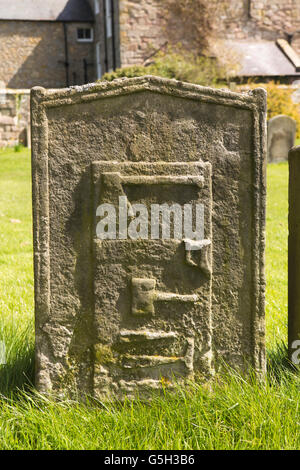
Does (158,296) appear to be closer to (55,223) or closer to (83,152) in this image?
(55,223)

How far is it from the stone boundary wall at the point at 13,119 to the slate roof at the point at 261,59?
7.04 m

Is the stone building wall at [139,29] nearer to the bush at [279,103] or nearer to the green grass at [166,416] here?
the bush at [279,103]

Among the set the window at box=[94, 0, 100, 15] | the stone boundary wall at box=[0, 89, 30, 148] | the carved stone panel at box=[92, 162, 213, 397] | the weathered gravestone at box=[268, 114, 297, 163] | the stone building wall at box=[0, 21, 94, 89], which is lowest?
the carved stone panel at box=[92, 162, 213, 397]

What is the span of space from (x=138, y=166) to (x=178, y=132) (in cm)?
23

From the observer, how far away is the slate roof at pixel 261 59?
63.9 feet

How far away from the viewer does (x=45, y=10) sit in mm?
23688

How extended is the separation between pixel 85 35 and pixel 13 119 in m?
8.73

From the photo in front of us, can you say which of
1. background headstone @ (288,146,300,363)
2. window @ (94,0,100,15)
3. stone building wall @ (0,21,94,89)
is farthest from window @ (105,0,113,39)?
background headstone @ (288,146,300,363)

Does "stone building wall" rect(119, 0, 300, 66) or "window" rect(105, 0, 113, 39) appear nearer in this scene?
"stone building wall" rect(119, 0, 300, 66)

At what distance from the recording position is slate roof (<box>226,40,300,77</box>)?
63.9 feet

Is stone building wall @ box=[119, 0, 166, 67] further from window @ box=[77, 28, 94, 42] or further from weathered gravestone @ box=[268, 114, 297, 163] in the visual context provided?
weathered gravestone @ box=[268, 114, 297, 163]

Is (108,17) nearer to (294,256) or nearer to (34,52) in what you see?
(34,52)

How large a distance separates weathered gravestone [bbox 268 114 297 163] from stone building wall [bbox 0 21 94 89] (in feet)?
43.5

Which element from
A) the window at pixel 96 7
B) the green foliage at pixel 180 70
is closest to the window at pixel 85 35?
the window at pixel 96 7
